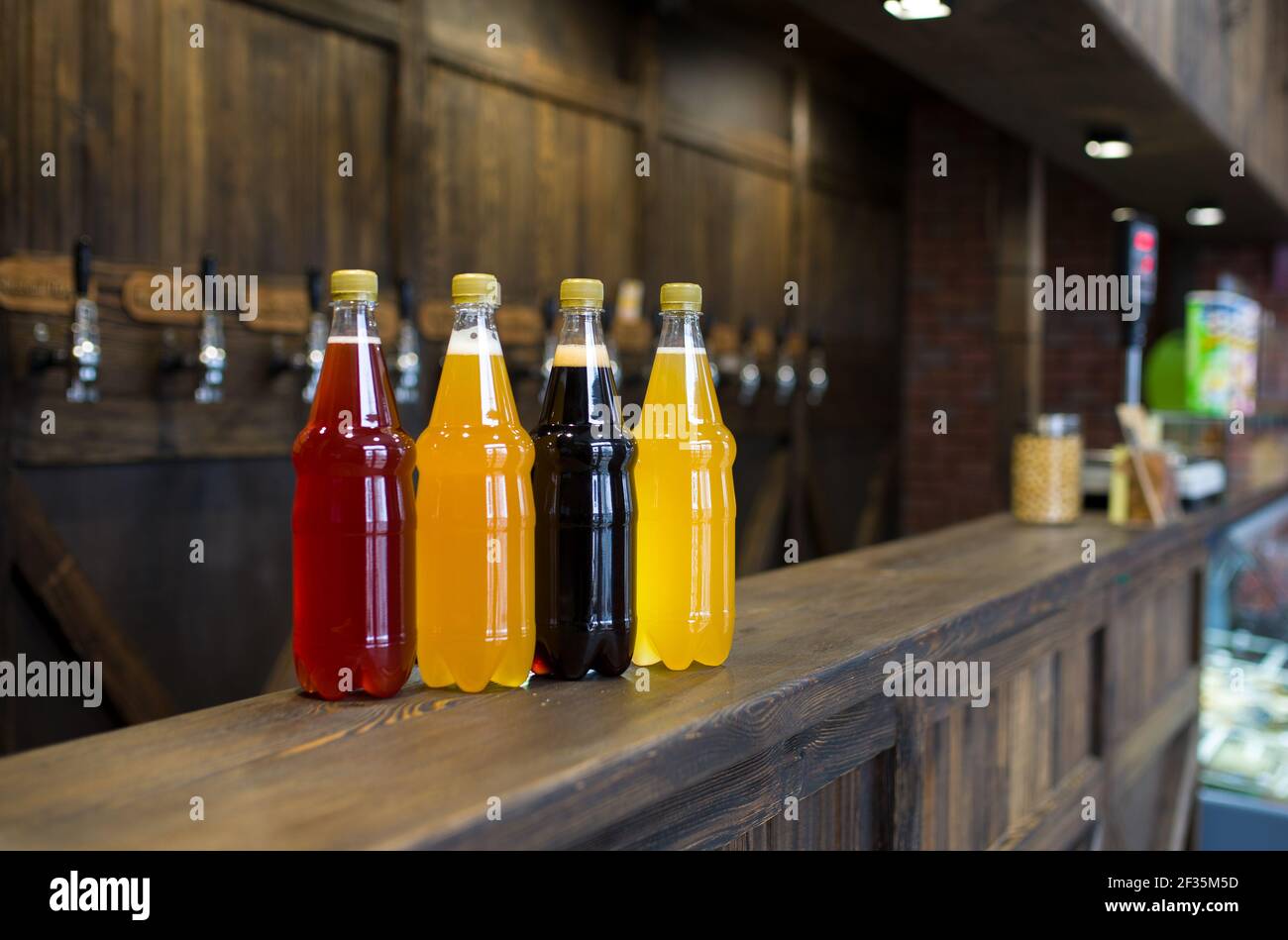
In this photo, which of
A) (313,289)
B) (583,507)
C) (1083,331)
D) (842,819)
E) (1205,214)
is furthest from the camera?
(1083,331)

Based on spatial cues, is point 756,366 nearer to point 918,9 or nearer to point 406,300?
point 406,300

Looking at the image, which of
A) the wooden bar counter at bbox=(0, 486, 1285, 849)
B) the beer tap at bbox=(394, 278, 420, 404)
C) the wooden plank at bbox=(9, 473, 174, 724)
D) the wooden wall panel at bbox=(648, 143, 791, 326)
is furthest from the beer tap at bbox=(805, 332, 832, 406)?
the wooden plank at bbox=(9, 473, 174, 724)

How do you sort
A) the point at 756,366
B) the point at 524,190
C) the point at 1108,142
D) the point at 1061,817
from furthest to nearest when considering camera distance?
the point at 756,366, the point at 524,190, the point at 1108,142, the point at 1061,817

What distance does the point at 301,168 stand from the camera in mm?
3180

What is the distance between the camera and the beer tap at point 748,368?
185 inches

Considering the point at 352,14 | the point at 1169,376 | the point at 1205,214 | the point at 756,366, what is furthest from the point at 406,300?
the point at 1205,214

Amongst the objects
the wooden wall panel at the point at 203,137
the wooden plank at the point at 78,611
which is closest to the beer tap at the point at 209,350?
the wooden wall panel at the point at 203,137

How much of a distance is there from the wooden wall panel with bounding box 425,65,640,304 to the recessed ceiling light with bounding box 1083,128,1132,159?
1619 millimetres

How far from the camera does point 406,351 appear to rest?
10.3 feet

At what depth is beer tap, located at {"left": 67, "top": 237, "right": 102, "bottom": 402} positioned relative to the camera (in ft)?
8.13

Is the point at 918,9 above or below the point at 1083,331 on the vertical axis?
above

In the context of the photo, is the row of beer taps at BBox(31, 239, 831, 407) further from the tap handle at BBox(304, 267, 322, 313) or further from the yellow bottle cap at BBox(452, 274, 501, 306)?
the yellow bottle cap at BBox(452, 274, 501, 306)

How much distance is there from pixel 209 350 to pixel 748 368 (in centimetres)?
238
